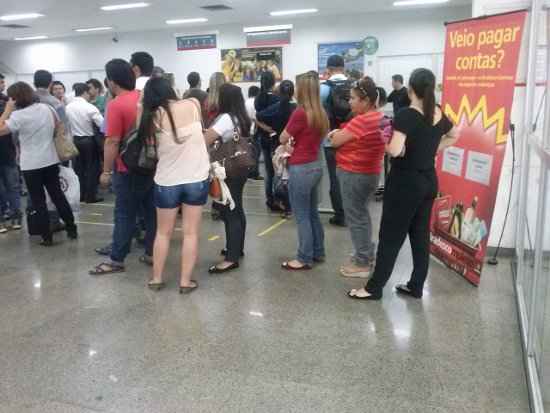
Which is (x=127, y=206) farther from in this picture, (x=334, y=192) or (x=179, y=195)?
(x=334, y=192)

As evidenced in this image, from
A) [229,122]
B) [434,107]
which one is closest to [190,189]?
[229,122]

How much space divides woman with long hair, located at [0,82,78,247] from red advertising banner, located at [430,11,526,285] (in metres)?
3.14

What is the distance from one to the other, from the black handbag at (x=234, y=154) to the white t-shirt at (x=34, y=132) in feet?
5.54

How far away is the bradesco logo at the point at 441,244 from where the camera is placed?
142 inches

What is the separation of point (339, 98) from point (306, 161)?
4.08ft

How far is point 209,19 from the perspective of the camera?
11086mm

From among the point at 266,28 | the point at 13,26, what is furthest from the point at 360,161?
the point at 13,26

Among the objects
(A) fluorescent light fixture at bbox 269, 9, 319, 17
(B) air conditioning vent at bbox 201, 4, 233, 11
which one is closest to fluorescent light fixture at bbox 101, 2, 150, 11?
(B) air conditioning vent at bbox 201, 4, 233, 11

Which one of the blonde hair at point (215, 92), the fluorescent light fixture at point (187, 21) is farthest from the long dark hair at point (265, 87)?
the fluorescent light fixture at point (187, 21)

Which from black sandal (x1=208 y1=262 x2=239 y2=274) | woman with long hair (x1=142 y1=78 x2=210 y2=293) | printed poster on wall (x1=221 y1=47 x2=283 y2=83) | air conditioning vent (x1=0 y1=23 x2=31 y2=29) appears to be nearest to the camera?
woman with long hair (x1=142 y1=78 x2=210 y2=293)

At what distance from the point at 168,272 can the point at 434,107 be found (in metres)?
2.18

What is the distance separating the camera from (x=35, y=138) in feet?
13.8

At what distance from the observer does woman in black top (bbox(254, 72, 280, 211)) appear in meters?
5.04

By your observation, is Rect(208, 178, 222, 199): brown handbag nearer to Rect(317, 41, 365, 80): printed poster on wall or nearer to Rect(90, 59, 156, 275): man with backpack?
Rect(90, 59, 156, 275): man with backpack
